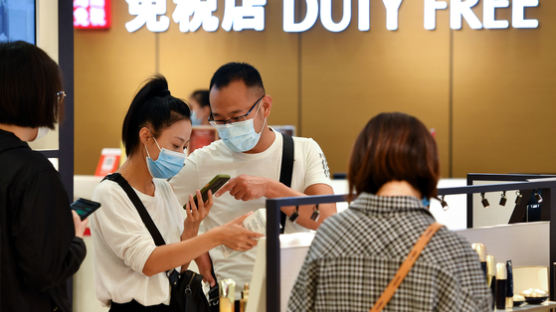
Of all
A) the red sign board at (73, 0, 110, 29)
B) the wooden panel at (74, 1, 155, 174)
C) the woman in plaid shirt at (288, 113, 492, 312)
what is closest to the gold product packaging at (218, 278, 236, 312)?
the woman in plaid shirt at (288, 113, 492, 312)

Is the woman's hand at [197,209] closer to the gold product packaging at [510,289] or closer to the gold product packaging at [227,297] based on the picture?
the gold product packaging at [227,297]

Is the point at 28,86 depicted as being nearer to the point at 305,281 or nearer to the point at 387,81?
the point at 305,281

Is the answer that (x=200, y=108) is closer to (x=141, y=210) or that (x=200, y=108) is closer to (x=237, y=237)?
(x=141, y=210)

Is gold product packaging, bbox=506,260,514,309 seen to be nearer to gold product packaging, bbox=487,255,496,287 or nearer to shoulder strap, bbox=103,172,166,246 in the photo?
gold product packaging, bbox=487,255,496,287

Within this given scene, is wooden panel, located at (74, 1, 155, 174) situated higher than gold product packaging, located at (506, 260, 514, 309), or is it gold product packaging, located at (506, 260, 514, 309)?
wooden panel, located at (74, 1, 155, 174)

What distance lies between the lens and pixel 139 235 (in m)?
2.09

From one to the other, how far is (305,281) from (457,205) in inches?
144

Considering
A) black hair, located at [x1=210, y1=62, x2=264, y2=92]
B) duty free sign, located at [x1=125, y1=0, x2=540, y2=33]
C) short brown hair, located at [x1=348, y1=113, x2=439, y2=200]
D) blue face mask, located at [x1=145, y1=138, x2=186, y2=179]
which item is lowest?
blue face mask, located at [x1=145, y1=138, x2=186, y2=179]

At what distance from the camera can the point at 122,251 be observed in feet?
6.79

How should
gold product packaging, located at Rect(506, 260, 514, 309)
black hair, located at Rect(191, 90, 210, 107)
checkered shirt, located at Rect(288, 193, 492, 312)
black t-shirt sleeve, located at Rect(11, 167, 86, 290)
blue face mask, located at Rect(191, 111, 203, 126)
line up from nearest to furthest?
checkered shirt, located at Rect(288, 193, 492, 312)
black t-shirt sleeve, located at Rect(11, 167, 86, 290)
gold product packaging, located at Rect(506, 260, 514, 309)
blue face mask, located at Rect(191, 111, 203, 126)
black hair, located at Rect(191, 90, 210, 107)

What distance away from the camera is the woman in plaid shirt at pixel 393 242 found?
1.47 m

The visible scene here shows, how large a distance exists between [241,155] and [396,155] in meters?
1.15

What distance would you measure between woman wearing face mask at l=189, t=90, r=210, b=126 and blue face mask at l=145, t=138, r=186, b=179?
453cm

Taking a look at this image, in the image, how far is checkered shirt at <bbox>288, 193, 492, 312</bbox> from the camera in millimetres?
1466
